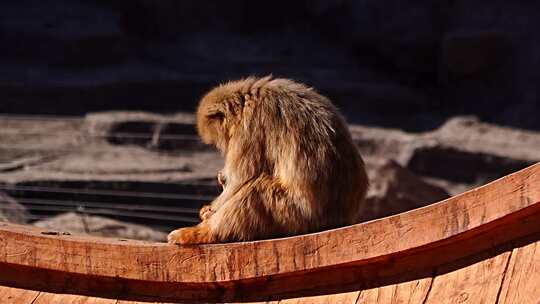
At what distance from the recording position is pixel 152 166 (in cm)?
796

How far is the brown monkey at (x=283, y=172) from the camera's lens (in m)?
3.62

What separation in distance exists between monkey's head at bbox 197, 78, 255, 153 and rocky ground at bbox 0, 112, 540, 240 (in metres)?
2.72

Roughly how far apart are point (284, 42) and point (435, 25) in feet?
5.25

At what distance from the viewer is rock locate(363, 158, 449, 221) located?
24.4ft

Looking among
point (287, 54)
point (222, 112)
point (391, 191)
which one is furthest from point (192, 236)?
point (287, 54)

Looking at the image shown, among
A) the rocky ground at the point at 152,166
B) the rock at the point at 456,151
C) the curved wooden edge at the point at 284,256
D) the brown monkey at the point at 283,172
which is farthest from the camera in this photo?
the rock at the point at 456,151

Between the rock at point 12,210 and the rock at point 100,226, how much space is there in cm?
11

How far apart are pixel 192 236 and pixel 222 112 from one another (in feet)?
1.91

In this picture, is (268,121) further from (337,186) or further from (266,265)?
(266,265)

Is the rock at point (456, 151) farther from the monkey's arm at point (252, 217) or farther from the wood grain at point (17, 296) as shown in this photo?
the wood grain at point (17, 296)

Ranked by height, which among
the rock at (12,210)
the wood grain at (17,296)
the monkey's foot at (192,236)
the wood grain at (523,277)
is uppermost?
the wood grain at (523,277)

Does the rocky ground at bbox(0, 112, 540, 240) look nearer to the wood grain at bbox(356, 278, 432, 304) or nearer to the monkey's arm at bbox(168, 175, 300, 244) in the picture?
the monkey's arm at bbox(168, 175, 300, 244)

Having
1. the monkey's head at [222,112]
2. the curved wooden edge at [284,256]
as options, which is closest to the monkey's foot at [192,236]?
the curved wooden edge at [284,256]

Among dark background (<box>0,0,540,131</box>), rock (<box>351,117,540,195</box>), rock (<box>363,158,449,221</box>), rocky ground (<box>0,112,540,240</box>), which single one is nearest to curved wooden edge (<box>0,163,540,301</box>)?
rocky ground (<box>0,112,540,240</box>)
